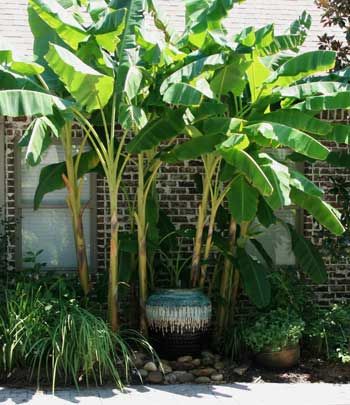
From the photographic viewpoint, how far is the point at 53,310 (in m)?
8.31

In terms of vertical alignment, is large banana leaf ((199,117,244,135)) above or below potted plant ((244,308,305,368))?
above

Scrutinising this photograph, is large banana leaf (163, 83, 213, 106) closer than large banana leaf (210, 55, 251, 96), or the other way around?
large banana leaf (163, 83, 213, 106)

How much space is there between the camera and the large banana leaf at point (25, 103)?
A: 23.7 ft

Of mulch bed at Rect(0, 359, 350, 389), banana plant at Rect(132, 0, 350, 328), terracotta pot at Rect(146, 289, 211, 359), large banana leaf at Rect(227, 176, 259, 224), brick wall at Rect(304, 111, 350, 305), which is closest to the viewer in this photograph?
banana plant at Rect(132, 0, 350, 328)

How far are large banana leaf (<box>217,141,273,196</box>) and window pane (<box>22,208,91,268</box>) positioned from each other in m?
3.11

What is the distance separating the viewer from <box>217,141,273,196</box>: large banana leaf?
7.56 m

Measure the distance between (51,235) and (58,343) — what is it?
2762 mm

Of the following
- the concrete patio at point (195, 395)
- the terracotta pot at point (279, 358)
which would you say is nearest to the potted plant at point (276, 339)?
the terracotta pot at point (279, 358)

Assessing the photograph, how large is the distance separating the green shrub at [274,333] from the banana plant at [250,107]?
0.31 metres

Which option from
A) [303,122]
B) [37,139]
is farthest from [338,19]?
[37,139]

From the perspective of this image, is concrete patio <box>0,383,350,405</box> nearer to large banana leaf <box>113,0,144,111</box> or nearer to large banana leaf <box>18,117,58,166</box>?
large banana leaf <box>18,117,58,166</box>

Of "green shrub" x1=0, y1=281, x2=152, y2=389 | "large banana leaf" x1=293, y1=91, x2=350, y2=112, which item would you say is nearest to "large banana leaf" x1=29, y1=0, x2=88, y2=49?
"large banana leaf" x1=293, y1=91, x2=350, y2=112

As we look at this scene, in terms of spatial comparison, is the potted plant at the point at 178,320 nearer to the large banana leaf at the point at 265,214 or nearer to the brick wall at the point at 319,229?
the large banana leaf at the point at 265,214

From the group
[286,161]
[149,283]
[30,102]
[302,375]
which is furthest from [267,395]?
[30,102]
